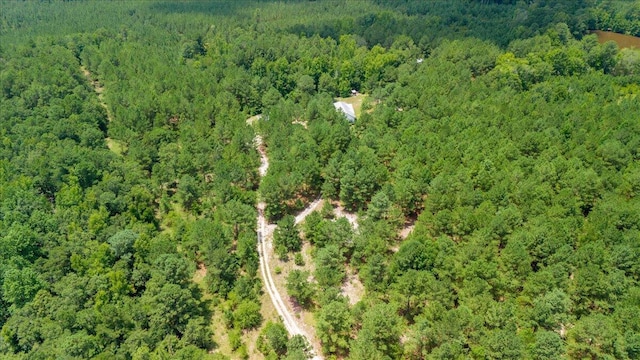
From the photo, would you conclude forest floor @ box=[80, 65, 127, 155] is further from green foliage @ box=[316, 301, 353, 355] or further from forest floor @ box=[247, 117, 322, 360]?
green foliage @ box=[316, 301, 353, 355]

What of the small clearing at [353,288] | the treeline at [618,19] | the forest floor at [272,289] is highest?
the treeline at [618,19]

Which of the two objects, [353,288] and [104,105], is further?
[104,105]

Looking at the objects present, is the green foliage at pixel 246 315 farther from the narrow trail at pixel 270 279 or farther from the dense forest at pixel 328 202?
the narrow trail at pixel 270 279

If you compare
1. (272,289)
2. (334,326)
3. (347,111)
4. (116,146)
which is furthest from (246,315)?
(116,146)

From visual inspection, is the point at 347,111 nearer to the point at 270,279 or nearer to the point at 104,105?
the point at 270,279

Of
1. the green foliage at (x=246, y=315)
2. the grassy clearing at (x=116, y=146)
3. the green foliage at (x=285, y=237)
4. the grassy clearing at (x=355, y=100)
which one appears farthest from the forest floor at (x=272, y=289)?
the grassy clearing at (x=355, y=100)

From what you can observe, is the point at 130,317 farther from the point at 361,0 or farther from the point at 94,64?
the point at 361,0

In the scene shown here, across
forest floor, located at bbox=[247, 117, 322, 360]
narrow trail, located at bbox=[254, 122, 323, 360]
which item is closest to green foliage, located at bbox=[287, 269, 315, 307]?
forest floor, located at bbox=[247, 117, 322, 360]

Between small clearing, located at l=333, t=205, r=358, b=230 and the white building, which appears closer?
small clearing, located at l=333, t=205, r=358, b=230
